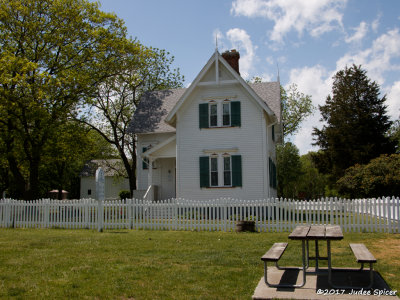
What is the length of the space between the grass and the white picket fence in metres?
1.06

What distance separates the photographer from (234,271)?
7773mm

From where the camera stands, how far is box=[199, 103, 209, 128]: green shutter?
22108mm

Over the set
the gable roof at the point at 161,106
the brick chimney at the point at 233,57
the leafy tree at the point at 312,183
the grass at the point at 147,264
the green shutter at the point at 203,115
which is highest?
the brick chimney at the point at 233,57

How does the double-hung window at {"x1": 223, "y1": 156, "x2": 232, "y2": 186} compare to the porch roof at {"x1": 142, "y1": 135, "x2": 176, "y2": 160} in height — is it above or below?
below

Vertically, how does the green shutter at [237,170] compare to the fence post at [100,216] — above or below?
above

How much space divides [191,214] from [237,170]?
20.2 feet

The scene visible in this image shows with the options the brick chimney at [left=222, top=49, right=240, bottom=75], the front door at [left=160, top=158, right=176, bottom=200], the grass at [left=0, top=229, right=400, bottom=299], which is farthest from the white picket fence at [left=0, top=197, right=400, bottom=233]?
the brick chimney at [left=222, top=49, right=240, bottom=75]

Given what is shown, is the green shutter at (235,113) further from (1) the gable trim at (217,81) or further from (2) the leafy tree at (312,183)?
(2) the leafy tree at (312,183)

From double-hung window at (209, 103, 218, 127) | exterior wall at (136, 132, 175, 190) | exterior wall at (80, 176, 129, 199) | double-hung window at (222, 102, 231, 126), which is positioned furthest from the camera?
exterior wall at (80, 176, 129, 199)

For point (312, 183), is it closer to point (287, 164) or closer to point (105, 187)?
point (287, 164)

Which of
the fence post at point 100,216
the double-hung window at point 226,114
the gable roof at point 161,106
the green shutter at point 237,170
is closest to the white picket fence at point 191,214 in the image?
the fence post at point 100,216

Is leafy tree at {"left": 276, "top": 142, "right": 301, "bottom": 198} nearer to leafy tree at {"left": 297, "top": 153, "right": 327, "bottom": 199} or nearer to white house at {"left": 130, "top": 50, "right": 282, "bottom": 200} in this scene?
leafy tree at {"left": 297, "top": 153, "right": 327, "bottom": 199}

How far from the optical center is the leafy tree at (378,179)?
21328 mm

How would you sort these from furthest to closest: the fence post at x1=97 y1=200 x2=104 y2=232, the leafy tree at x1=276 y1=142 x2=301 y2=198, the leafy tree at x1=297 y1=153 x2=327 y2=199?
the leafy tree at x1=297 y1=153 x2=327 y2=199, the leafy tree at x1=276 y1=142 x2=301 y2=198, the fence post at x1=97 y1=200 x2=104 y2=232
